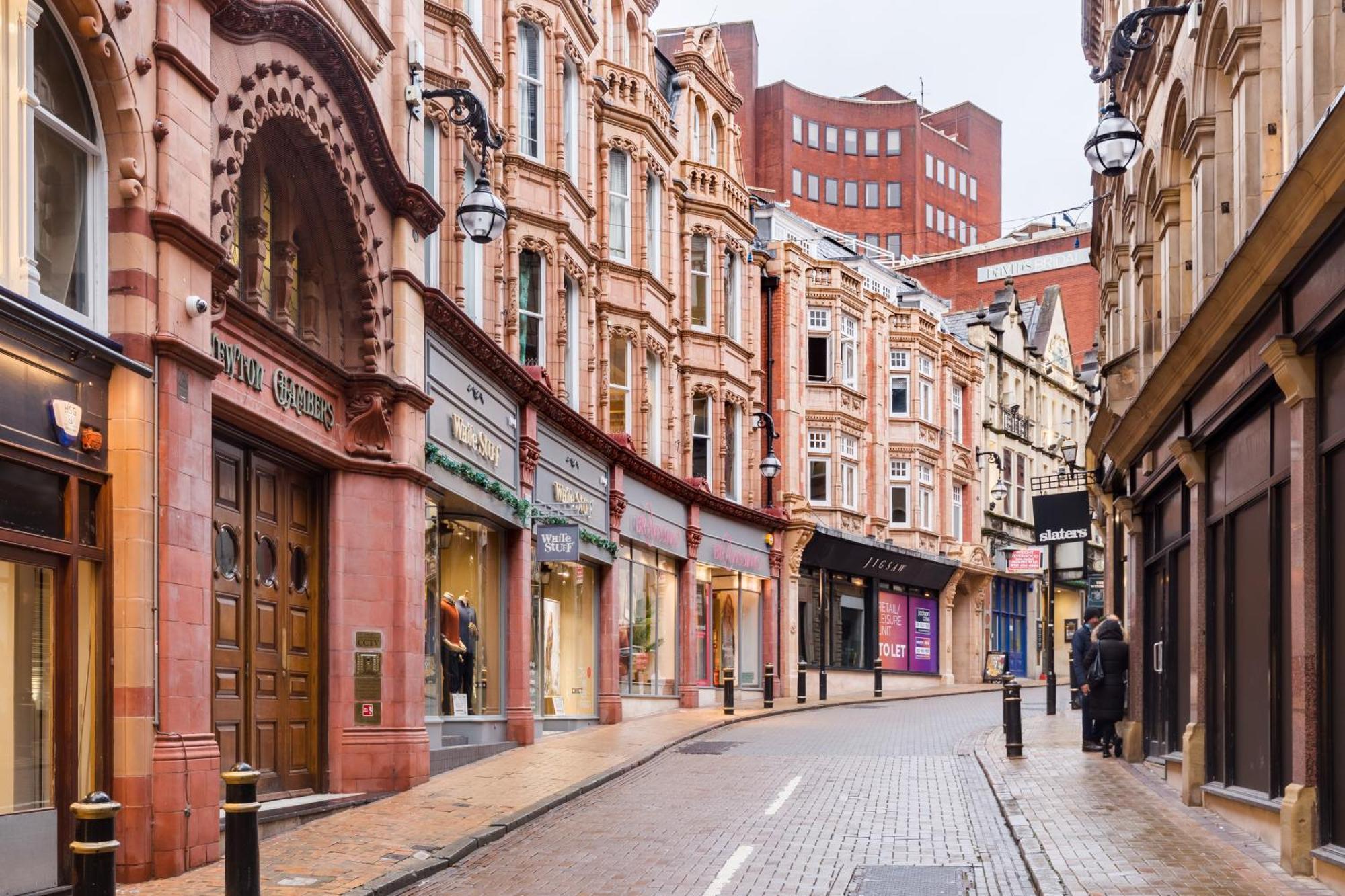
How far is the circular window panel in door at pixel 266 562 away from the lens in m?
15.2

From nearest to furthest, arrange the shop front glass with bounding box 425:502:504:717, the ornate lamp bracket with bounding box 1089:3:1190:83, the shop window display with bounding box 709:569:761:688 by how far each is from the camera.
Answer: the ornate lamp bracket with bounding box 1089:3:1190:83
the shop front glass with bounding box 425:502:504:717
the shop window display with bounding box 709:569:761:688

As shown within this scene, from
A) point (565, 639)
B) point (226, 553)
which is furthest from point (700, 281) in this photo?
point (226, 553)

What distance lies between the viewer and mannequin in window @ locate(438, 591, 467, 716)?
21.0m

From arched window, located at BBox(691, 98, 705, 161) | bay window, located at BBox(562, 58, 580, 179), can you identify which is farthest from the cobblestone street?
arched window, located at BBox(691, 98, 705, 161)

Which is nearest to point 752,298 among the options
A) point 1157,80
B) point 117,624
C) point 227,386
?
point 1157,80

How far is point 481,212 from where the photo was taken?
17531 mm

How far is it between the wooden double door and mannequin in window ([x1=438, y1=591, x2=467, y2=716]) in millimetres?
4387

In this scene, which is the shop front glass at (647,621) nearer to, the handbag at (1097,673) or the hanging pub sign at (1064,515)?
the hanging pub sign at (1064,515)

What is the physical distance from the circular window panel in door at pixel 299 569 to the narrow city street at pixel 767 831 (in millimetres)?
3395

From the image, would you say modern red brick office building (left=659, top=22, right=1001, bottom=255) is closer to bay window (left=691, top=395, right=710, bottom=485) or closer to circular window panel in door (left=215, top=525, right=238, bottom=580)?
bay window (left=691, top=395, right=710, bottom=485)

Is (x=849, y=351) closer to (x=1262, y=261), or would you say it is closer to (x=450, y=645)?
(x=450, y=645)

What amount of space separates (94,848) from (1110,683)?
16.9 metres

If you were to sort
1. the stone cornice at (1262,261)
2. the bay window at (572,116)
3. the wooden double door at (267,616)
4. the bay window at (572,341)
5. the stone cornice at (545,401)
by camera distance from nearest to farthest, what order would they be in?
1. the stone cornice at (1262,261)
2. the wooden double door at (267,616)
3. the stone cornice at (545,401)
4. the bay window at (572,116)
5. the bay window at (572,341)

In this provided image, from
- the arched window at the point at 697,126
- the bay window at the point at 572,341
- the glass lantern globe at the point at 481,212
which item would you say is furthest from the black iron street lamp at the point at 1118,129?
the arched window at the point at 697,126
